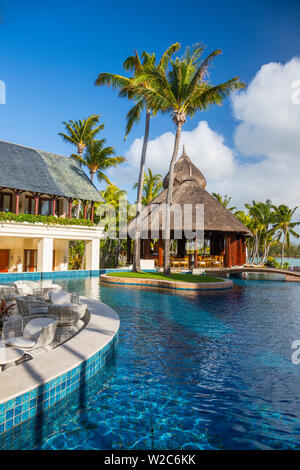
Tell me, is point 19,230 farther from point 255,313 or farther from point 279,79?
point 279,79

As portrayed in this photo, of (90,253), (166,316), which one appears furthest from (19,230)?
(166,316)

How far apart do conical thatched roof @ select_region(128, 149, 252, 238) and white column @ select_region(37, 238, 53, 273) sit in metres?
7.66

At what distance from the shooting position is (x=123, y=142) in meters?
20.6

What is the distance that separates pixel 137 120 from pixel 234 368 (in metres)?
19.0

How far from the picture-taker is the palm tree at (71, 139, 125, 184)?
2884 cm

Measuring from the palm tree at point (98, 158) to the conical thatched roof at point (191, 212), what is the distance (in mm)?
5514

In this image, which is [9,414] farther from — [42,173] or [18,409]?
[42,173]

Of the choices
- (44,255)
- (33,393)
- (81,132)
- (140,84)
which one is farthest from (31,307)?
(81,132)

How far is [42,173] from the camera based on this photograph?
2400 centimetres

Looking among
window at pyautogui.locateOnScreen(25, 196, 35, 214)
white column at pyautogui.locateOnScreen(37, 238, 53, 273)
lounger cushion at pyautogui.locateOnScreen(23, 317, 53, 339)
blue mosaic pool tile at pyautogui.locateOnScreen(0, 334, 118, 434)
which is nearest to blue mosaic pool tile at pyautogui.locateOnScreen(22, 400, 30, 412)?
blue mosaic pool tile at pyautogui.locateOnScreen(0, 334, 118, 434)

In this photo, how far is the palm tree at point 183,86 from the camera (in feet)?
56.8

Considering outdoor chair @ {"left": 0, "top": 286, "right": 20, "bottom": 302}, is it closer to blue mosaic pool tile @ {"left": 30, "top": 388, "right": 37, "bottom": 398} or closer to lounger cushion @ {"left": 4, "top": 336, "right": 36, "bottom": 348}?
lounger cushion @ {"left": 4, "top": 336, "right": 36, "bottom": 348}

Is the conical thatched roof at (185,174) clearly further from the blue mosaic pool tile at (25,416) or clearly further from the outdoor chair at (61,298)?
the blue mosaic pool tile at (25,416)
